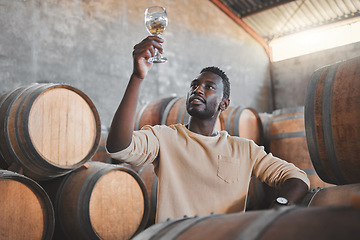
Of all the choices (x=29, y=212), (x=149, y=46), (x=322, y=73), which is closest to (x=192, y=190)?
(x=149, y=46)

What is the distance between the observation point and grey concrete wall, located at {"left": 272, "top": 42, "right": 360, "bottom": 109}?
9391mm

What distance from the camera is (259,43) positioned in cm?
1047

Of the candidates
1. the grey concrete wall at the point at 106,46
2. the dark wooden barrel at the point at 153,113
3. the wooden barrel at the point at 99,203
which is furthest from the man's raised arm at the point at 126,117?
the grey concrete wall at the point at 106,46

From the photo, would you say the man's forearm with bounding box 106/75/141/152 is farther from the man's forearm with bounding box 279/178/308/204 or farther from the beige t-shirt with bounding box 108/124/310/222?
the man's forearm with bounding box 279/178/308/204

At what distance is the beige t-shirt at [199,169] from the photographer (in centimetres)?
194

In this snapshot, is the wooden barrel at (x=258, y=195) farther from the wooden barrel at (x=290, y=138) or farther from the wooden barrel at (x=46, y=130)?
the wooden barrel at (x=46, y=130)

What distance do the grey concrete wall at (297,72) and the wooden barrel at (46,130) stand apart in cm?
784

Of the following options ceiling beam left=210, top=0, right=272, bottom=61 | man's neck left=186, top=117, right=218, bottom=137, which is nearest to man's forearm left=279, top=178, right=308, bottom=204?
man's neck left=186, top=117, right=218, bottom=137

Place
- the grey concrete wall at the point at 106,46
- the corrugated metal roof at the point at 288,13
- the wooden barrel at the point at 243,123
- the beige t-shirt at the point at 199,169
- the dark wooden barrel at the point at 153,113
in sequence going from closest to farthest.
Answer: the beige t-shirt at the point at 199,169 → the wooden barrel at the point at 243,123 → the dark wooden barrel at the point at 153,113 → the grey concrete wall at the point at 106,46 → the corrugated metal roof at the point at 288,13

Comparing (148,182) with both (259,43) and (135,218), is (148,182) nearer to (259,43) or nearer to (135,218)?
(135,218)

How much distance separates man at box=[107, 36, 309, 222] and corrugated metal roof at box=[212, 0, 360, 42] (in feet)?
25.2

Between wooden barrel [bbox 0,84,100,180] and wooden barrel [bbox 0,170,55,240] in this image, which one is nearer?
wooden barrel [bbox 0,170,55,240]

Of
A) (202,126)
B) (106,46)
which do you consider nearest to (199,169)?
(202,126)

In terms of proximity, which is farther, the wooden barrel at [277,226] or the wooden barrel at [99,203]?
the wooden barrel at [99,203]
